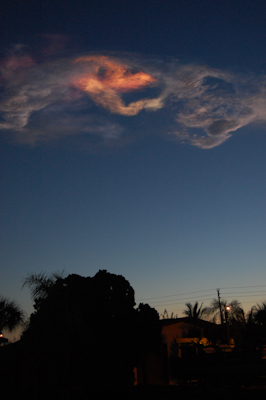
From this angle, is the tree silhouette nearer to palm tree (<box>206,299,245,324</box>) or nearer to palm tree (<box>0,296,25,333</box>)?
palm tree (<box>0,296,25,333</box>)

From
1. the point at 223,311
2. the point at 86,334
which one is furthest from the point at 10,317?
the point at 223,311

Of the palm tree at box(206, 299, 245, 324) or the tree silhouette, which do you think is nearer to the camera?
the tree silhouette

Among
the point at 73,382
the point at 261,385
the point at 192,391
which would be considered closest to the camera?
the point at 192,391

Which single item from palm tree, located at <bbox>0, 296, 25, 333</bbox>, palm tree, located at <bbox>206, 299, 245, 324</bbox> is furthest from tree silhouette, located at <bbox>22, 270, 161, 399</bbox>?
palm tree, located at <bbox>206, 299, 245, 324</bbox>

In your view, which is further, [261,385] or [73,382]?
[261,385]

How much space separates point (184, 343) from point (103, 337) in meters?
11.0

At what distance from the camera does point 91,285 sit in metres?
17.7

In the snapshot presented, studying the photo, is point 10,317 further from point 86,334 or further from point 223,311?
point 223,311

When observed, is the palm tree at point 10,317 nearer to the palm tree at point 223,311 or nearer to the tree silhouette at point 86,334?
the tree silhouette at point 86,334

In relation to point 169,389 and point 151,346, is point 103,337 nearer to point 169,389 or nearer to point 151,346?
point 151,346

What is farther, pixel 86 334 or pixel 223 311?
pixel 223 311

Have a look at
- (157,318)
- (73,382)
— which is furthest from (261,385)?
(73,382)

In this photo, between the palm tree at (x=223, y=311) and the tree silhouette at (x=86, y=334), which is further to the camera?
the palm tree at (x=223, y=311)

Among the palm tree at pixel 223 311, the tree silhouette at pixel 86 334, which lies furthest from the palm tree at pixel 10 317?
the palm tree at pixel 223 311
